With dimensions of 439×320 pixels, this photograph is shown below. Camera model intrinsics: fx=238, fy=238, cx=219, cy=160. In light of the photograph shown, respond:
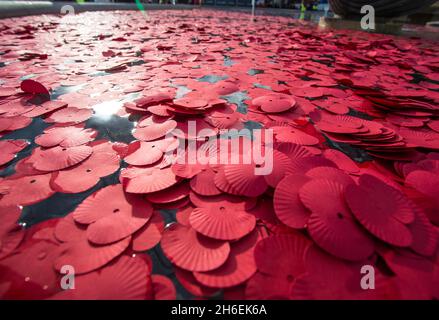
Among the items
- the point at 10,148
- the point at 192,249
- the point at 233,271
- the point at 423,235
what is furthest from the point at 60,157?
the point at 423,235

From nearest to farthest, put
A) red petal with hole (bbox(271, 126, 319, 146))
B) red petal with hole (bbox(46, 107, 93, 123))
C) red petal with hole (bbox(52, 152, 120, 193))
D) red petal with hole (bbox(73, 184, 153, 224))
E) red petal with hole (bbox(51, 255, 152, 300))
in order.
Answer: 1. red petal with hole (bbox(51, 255, 152, 300))
2. red petal with hole (bbox(73, 184, 153, 224))
3. red petal with hole (bbox(52, 152, 120, 193))
4. red petal with hole (bbox(271, 126, 319, 146))
5. red petal with hole (bbox(46, 107, 93, 123))

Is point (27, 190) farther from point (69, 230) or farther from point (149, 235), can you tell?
point (149, 235)

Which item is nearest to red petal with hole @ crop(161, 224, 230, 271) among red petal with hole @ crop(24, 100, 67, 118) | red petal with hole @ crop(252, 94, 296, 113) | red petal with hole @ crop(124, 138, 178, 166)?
red petal with hole @ crop(124, 138, 178, 166)

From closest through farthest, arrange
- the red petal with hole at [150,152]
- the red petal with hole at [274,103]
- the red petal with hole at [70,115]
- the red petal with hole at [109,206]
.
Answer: the red petal with hole at [109,206] < the red petal with hole at [150,152] < the red petal with hole at [70,115] < the red petal with hole at [274,103]

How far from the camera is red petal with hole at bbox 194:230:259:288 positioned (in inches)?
25.6

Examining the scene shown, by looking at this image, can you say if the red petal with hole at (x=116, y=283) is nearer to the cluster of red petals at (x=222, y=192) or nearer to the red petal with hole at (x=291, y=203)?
the cluster of red petals at (x=222, y=192)

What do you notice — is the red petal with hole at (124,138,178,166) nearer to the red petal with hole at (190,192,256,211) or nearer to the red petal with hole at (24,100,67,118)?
the red petal with hole at (190,192,256,211)

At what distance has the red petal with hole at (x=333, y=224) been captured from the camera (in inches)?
27.1

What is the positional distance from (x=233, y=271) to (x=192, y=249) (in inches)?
5.6

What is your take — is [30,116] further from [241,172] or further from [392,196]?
[392,196]

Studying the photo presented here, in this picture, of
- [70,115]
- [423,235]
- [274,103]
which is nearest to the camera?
[423,235]

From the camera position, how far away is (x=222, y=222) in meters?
0.80

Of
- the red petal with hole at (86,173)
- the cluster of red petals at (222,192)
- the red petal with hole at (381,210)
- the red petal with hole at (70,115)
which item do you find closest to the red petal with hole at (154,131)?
the cluster of red petals at (222,192)

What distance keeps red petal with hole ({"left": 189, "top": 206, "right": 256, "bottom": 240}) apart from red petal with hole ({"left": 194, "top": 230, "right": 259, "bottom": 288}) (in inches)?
1.8
